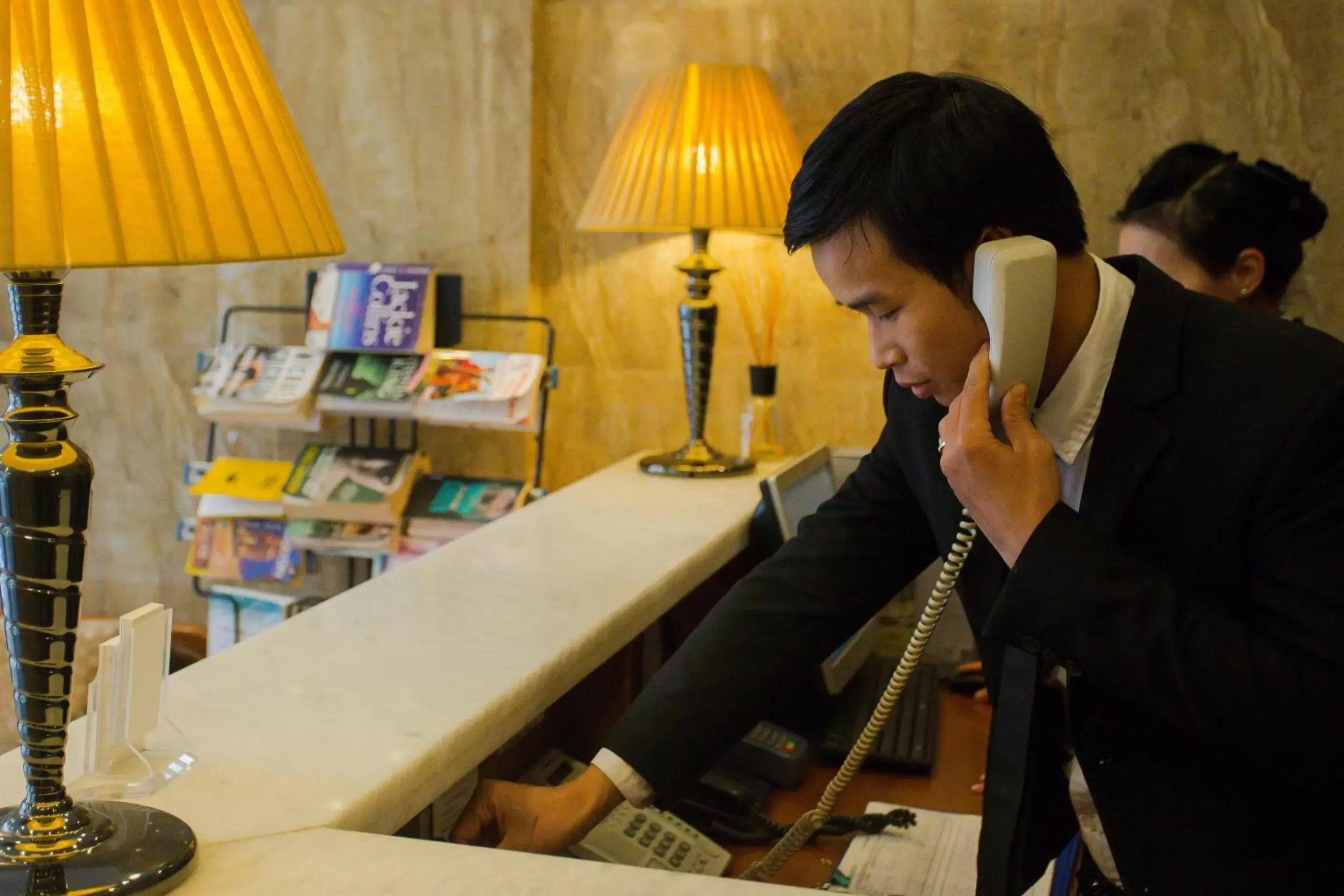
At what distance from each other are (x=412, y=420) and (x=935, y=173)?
1.93 m

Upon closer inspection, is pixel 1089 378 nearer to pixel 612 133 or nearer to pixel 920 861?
pixel 920 861

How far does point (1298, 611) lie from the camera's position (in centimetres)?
96

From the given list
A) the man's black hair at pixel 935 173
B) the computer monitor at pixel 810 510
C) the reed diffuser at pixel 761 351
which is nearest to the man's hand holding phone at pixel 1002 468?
the man's black hair at pixel 935 173

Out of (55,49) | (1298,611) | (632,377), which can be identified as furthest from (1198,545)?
(632,377)

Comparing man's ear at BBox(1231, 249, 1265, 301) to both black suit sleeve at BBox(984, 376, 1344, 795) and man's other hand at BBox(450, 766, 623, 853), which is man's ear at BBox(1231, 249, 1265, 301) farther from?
man's other hand at BBox(450, 766, 623, 853)

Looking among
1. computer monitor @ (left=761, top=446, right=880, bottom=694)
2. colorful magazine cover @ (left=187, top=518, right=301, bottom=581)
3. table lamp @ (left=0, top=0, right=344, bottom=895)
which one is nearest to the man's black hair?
table lamp @ (left=0, top=0, right=344, bottom=895)

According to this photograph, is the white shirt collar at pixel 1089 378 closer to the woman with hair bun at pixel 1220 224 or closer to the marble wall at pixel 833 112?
the woman with hair bun at pixel 1220 224

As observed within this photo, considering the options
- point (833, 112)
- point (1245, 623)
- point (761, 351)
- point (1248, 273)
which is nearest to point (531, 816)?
point (1245, 623)

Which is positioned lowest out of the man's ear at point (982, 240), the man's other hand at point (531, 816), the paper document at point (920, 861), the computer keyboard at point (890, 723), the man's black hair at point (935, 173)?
the paper document at point (920, 861)

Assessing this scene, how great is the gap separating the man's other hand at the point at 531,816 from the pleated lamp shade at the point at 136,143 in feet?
1.97

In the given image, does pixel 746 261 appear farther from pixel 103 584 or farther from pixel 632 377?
pixel 103 584

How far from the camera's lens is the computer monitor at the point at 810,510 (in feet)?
5.89

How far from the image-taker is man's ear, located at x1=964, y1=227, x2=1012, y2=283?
1.09 m

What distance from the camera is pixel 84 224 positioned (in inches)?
26.3
